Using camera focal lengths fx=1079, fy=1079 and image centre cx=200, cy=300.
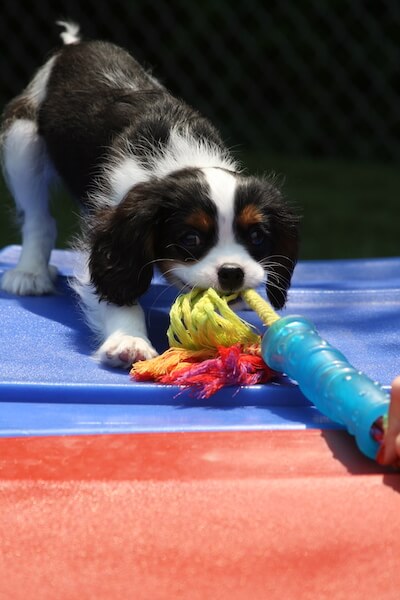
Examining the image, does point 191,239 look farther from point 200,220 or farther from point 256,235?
point 256,235

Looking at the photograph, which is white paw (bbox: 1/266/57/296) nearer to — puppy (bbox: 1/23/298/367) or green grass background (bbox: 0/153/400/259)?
puppy (bbox: 1/23/298/367)

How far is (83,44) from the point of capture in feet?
11.6

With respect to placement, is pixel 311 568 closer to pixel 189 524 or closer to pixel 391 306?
pixel 189 524

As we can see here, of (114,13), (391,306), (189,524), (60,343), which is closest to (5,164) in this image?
(60,343)

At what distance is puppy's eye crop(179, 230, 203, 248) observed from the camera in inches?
100

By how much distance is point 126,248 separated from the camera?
262 cm

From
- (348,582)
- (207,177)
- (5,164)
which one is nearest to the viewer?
(348,582)

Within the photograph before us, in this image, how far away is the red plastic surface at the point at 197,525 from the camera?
64.5 inches

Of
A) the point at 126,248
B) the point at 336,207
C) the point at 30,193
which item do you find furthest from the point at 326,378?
the point at 336,207

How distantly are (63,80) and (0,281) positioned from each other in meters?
0.68

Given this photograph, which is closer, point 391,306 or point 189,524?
point 189,524

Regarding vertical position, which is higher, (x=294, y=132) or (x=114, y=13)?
(x=114, y=13)

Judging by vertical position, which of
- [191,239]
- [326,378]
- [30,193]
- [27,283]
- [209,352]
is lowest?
[27,283]

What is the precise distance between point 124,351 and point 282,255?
1.72 ft
